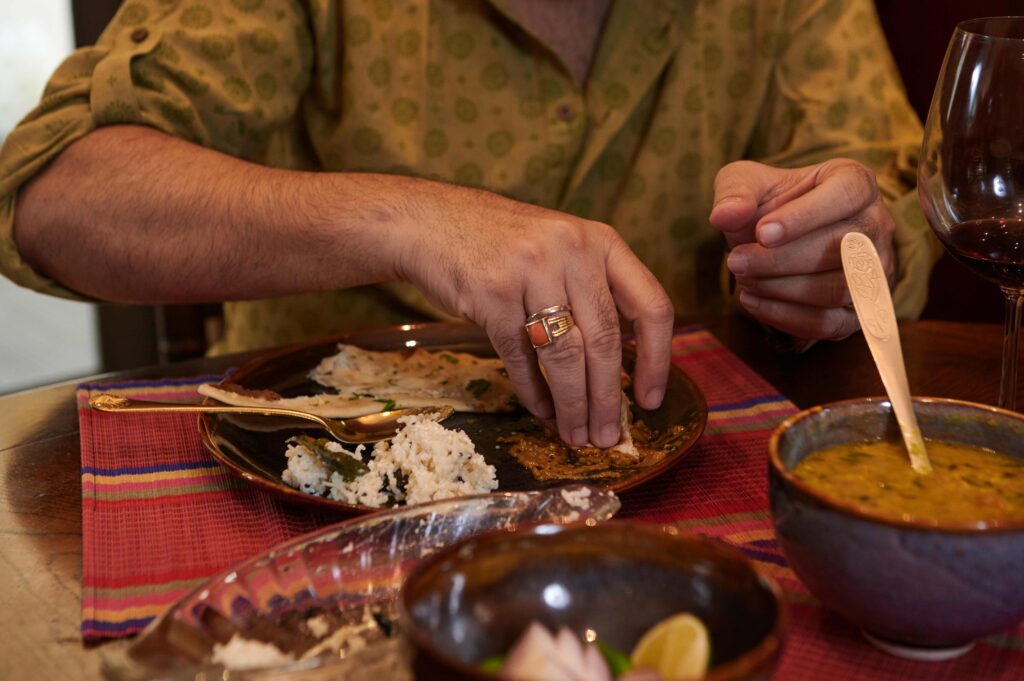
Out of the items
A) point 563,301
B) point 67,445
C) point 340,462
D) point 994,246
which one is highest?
point 994,246

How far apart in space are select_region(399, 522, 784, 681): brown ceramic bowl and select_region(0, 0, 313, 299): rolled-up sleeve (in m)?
1.21

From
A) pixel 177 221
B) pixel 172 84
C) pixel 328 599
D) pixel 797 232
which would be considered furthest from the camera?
pixel 172 84

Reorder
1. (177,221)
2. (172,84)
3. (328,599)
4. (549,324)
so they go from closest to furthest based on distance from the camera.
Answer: (328,599) → (549,324) → (177,221) → (172,84)

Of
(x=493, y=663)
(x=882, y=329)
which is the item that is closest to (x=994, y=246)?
(x=882, y=329)

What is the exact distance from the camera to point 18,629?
849mm

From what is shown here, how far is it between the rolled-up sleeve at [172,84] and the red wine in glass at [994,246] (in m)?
1.16

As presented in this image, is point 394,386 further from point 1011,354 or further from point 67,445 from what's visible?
point 1011,354

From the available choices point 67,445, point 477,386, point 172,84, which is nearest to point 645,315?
point 477,386

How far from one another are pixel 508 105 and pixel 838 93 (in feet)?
2.08

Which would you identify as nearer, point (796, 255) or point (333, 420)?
point (333, 420)

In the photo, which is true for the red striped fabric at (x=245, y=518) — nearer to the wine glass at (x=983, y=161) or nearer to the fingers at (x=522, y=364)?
the fingers at (x=522, y=364)

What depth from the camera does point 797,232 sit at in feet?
4.31

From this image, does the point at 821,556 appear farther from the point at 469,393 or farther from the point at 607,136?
the point at 607,136

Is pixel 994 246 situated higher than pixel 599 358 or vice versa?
pixel 994 246
